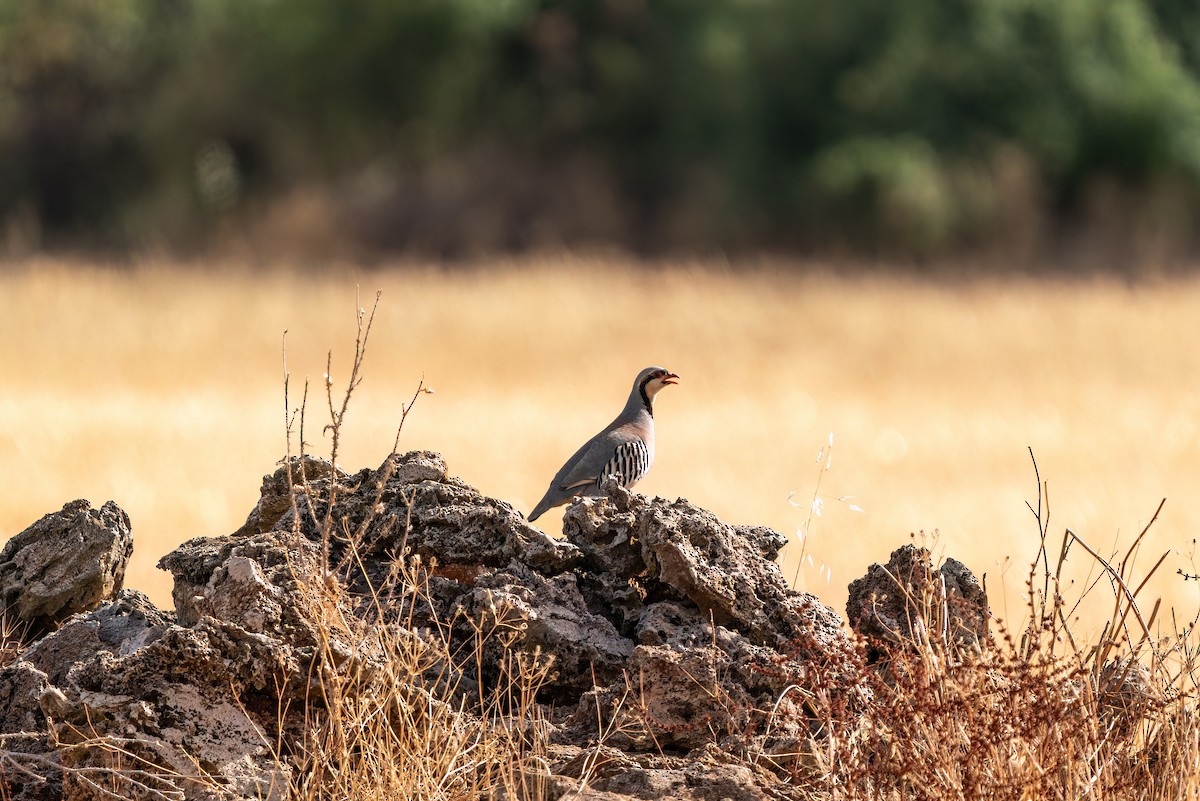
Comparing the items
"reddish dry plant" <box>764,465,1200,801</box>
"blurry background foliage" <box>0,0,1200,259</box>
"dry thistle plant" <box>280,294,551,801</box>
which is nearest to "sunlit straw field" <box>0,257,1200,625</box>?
"blurry background foliage" <box>0,0,1200,259</box>

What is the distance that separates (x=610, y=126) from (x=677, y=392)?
14.3 metres

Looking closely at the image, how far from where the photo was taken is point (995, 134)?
29.5 metres

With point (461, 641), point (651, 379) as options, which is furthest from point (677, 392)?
point (461, 641)

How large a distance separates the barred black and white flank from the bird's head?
0.01m

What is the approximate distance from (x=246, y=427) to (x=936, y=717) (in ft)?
37.8

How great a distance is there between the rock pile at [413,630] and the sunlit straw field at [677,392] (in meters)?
3.02

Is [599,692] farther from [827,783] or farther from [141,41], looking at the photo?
[141,41]

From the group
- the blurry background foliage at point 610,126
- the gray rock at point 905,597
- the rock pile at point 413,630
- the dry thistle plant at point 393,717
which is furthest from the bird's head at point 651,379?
the blurry background foliage at point 610,126

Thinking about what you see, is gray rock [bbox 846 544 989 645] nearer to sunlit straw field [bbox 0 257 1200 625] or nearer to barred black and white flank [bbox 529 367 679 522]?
barred black and white flank [bbox 529 367 679 522]

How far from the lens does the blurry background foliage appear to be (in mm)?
29094

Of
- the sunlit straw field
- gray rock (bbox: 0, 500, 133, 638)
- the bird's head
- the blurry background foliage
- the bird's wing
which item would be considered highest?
Result: the blurry background foliage

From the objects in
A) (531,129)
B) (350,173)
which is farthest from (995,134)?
(350,173)

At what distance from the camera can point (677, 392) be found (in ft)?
64.8

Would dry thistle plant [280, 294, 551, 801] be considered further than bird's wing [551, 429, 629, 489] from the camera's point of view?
No
